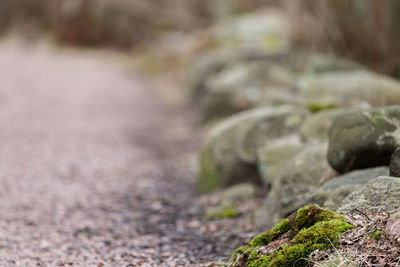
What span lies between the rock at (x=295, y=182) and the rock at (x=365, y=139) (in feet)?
1.16

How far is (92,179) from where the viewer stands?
296 inches

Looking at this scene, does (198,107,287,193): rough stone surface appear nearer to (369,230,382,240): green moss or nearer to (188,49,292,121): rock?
(188,49,292,121): rock

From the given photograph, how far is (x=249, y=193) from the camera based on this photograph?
6.16 metres

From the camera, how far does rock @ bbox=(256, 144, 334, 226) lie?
15.7ft

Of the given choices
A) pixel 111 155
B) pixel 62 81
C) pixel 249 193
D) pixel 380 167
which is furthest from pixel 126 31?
pixel 380 167

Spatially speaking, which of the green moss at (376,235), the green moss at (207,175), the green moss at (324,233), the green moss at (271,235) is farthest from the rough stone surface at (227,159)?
the green moss at (376,235)

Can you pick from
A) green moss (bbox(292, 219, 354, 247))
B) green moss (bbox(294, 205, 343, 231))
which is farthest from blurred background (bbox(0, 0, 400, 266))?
green moss (bbox(292, 219, 354, 247))

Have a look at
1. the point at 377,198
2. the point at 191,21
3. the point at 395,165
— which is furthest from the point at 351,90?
the point at 191,21

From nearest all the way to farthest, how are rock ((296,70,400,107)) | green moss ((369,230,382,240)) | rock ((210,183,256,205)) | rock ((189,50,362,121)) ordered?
green moss ((369,230,382,240)) → rock ((210,183,256,205)) → rock ((296,70,400,107)) → rock ((189,50,362,121))

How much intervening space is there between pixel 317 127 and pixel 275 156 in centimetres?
70

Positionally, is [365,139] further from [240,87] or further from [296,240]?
[240,87]

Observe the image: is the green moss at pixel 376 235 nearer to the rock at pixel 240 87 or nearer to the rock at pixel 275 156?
the rock at pixel 275 156

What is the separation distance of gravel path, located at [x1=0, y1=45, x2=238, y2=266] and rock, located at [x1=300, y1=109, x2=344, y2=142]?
1.80 metres

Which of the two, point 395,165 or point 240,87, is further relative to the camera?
point 240,87
